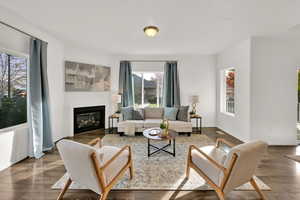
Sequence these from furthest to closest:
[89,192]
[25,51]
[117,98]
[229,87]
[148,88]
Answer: [148,88] → [229,87] → [117,98] → [25,51] → [89,192]

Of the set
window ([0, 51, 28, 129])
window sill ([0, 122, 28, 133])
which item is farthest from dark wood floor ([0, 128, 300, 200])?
window ([0, 51, 28, 129])

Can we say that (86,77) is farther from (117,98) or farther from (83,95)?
(117,98)

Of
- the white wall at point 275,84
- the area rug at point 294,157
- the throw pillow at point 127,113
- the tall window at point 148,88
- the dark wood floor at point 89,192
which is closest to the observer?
the dark wood floor at point 89,192

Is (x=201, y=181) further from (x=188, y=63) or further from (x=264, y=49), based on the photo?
(x=188, y=63)

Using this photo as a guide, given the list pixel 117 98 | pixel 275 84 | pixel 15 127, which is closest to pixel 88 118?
pixel 117 98

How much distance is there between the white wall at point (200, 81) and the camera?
6109 mm

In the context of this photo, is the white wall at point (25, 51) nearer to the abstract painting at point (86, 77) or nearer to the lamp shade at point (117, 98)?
the abstract painting at point (86, 77)

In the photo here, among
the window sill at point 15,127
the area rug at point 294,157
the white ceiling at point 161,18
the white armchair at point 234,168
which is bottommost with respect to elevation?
the area rug at point 294,157

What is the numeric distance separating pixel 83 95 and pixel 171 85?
3.09m

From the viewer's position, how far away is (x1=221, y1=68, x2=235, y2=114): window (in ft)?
17.7

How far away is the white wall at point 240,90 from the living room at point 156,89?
0.03 m

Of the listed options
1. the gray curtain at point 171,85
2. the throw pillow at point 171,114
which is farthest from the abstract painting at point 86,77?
the throw pillow at point 171,114

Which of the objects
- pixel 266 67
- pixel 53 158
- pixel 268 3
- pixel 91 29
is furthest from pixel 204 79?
pixel 53 158

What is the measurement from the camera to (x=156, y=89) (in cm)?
627
